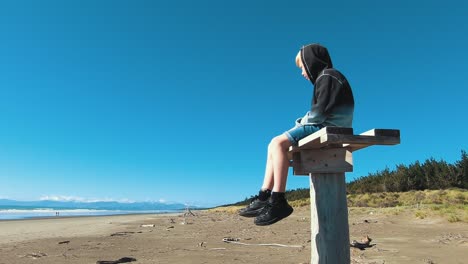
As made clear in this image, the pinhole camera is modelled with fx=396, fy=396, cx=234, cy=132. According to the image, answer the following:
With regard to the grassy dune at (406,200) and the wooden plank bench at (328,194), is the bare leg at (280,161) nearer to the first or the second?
the wooden plank bench at (328,194)

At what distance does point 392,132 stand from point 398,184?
26.8 metres

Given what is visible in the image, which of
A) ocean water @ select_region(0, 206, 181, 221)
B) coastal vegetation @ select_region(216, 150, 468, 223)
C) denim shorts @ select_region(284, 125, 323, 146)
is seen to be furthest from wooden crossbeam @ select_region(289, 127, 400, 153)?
ocean water @ select_region(0, 206, 181, 221)

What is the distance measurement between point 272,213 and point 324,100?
131 cm

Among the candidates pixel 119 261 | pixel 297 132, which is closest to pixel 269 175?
pixel 297 132

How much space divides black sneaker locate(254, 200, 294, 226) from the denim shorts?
0.66m

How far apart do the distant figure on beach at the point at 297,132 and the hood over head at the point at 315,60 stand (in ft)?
0.59

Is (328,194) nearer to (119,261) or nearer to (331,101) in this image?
(331,101)

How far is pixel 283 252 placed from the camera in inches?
361

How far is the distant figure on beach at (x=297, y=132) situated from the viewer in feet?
13.6

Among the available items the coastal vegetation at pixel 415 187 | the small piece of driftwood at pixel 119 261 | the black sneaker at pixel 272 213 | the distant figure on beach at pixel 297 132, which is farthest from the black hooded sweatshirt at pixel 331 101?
the coastal vegetation at pixel 415 187

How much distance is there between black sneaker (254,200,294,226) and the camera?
13.5ft

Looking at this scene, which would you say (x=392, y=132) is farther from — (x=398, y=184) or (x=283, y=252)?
(x=398, y=184)

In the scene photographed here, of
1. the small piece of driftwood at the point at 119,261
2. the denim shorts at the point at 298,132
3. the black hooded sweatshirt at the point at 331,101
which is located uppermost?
the black hooded sweatshirt at the point at 331,101

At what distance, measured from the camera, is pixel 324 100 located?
4188 mm
